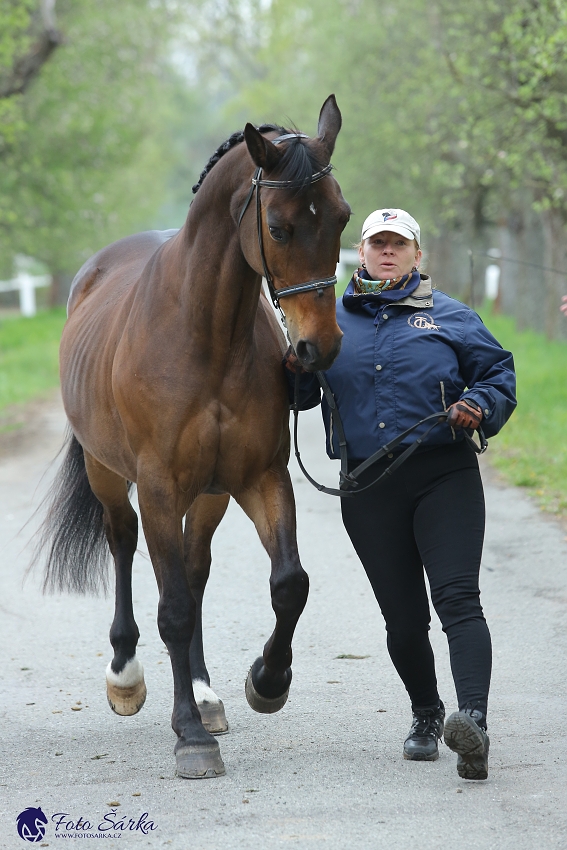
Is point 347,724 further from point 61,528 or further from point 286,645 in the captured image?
point 61,528

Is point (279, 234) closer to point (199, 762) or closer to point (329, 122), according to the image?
point (329, 122)

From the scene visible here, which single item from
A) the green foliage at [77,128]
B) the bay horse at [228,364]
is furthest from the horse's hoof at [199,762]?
the green foliage at [77,128]

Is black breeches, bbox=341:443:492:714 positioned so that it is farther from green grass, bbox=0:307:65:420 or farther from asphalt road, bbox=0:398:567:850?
green grass, bbox=0:307:65:420

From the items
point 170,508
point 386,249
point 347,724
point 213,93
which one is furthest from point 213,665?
point 213,93

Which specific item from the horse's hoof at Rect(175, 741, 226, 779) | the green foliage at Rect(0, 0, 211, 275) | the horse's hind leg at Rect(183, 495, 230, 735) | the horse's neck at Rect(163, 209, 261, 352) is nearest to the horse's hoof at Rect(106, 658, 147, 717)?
the horse's hind leg at Rect(183, 495, 230, 735)

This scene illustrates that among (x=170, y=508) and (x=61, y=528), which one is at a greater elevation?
(x=170, y=508)

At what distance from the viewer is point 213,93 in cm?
7619

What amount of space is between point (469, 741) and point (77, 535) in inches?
111

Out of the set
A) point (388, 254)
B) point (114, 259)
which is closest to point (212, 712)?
point (388, 254)

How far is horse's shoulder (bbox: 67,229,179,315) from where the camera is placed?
5.45 metres

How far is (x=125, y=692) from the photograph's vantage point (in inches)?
174

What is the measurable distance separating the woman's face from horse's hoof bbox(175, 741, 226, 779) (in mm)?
1746

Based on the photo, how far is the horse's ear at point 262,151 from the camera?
3.34 metres

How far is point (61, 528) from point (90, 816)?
2.42 m
